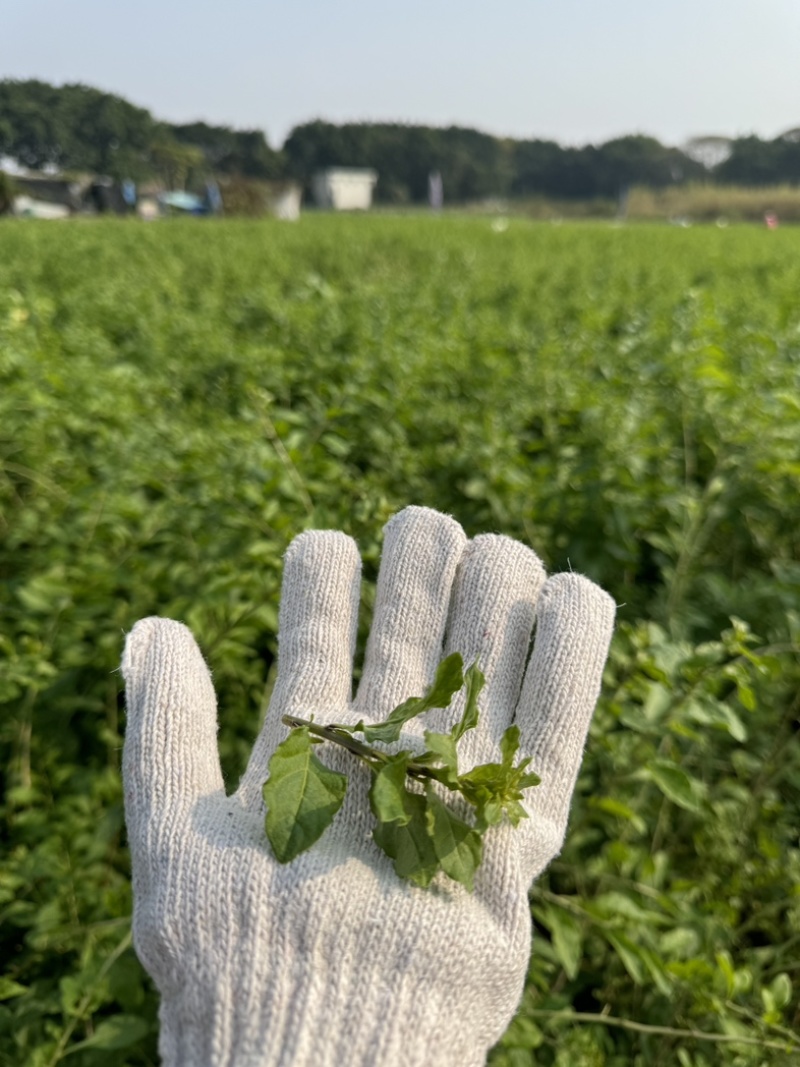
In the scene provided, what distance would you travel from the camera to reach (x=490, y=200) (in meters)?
55.1

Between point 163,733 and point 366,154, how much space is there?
56.9 m

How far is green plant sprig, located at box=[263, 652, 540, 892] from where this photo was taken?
936 millimetres

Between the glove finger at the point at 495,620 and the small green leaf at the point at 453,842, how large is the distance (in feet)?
0.79

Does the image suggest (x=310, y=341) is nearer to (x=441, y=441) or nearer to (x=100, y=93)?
(x=441, y=441)

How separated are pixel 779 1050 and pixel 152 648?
4.31 feet

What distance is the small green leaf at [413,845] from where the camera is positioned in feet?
3.12

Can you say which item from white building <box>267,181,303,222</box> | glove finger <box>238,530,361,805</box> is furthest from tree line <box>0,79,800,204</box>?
glove finger <box>238,530,361,805</box>

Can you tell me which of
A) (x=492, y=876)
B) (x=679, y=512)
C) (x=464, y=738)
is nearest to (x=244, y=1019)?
(x=492, y=876)

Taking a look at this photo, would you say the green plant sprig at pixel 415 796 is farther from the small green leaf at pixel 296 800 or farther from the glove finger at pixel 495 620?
the glove finger at pixel 495 620

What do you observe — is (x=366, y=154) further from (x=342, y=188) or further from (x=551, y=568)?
(x=551, y=568)

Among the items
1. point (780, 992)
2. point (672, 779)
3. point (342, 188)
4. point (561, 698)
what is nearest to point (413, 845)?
point (561, 698)

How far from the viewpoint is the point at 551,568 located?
2191 mm

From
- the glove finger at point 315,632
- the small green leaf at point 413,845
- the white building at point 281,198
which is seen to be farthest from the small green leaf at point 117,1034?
the white building at point 281,198

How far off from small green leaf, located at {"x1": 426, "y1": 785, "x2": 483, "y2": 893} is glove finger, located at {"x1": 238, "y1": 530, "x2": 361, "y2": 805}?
0.91ft
